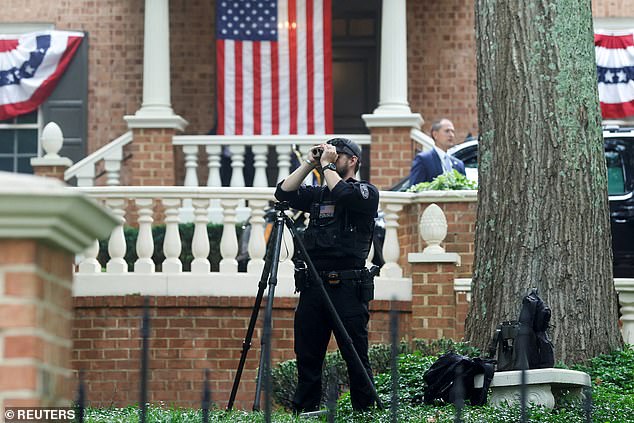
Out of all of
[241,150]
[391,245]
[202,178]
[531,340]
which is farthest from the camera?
[202,178]

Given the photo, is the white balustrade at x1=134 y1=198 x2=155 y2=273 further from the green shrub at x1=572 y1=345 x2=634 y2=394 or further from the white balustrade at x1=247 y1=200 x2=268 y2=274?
the green shrub at x1=572 y1=345 x2=634 y2=394

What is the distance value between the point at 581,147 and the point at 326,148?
2311 mm

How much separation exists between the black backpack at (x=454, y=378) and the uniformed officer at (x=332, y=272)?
514mm

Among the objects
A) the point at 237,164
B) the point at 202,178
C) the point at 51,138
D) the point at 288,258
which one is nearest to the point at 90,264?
the point at 288,258

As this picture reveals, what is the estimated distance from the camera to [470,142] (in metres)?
14.5

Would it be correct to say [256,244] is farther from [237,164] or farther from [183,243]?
[237,164]

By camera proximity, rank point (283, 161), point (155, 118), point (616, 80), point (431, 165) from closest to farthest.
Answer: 1. point (431, 165)
2. point (283, 161)
3. point (155, 118)
4. point (616, 80)

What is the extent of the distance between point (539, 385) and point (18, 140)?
41.0ft

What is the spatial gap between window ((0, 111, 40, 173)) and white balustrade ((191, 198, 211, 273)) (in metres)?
7.99

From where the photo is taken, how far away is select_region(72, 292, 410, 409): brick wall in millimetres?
11500

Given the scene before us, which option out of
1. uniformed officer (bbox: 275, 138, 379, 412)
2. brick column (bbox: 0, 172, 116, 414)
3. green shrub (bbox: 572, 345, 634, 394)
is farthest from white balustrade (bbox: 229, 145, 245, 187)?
brick column (bbox: 0, 172, 116, 414)

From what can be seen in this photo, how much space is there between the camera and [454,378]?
8.67 meters

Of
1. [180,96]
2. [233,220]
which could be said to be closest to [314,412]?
[233,220]

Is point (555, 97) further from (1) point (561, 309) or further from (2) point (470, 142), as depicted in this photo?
(2) point (470, 142)
